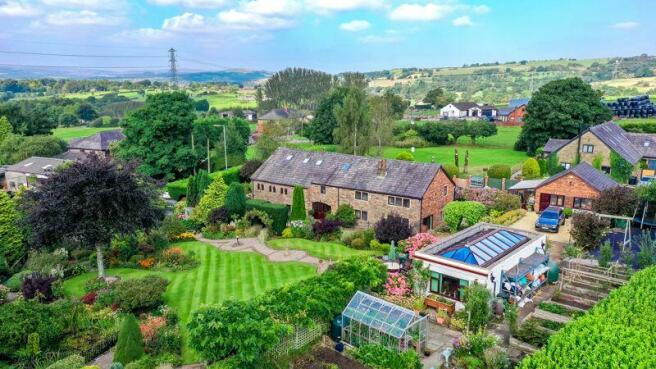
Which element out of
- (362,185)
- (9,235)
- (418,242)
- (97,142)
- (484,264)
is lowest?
(9,235)

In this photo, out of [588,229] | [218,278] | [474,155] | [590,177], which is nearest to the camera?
[218,278]

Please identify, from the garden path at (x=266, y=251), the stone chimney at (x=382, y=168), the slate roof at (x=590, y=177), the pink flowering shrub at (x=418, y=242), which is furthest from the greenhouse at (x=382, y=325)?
the slate roof at (x=590, y=177)

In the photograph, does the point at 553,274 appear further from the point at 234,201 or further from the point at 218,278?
the point at 234,201

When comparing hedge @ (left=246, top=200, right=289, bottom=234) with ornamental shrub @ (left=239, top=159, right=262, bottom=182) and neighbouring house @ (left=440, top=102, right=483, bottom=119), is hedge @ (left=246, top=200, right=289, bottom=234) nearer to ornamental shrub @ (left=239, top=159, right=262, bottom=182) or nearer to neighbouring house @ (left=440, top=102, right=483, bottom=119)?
ornamental shrub @ (left=239, top=159, right=262, bottom=182)

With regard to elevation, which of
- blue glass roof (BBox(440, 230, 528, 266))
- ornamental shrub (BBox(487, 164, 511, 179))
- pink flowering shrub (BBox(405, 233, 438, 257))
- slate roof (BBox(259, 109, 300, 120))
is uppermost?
slate roof (BBox(259, 109, 300, 120))

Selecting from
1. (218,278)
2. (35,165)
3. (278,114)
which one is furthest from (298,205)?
(278,114)

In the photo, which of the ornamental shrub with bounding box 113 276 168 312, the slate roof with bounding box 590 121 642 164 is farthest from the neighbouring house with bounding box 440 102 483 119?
the ornamental shrub with bounding box 113 276 168 312
